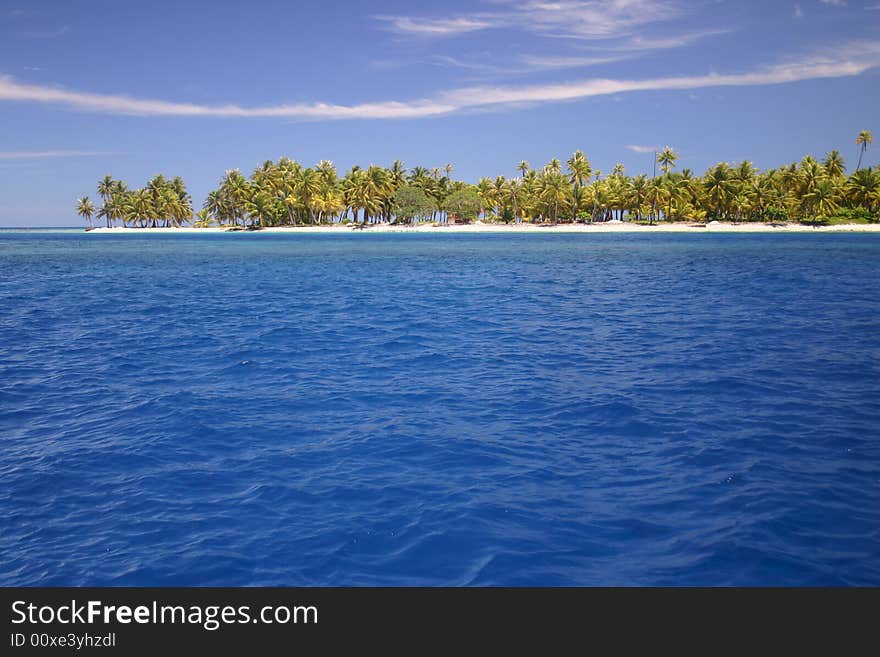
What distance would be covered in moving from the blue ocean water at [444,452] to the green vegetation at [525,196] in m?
116

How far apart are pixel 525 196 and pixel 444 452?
148 meters

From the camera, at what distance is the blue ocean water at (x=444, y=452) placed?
22.5ft

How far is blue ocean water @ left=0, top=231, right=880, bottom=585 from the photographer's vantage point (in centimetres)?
685

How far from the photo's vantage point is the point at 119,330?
2203 cm

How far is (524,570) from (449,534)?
110 centimetres

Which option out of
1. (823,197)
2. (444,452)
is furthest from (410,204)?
(444,452)

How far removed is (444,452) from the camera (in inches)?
392

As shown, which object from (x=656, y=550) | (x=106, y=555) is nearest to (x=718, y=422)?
(x=656, y=550)

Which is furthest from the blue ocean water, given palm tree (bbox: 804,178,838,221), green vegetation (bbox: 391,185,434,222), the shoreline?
green vegetation (bbox: 391,185,434,222)

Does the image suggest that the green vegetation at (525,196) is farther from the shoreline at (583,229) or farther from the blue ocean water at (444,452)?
the blue ocean water at (444,452)

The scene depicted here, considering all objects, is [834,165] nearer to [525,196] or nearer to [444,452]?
[525,196]

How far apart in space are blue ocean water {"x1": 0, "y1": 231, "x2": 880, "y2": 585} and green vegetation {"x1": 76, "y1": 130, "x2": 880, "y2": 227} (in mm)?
115964

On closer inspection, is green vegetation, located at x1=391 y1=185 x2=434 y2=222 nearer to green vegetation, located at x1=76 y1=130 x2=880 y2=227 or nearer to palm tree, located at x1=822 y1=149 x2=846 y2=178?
green vegetation, located at x1=76 y1=130 x2=880 y2=227

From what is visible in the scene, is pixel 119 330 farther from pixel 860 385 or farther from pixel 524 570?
pixel 860 385
